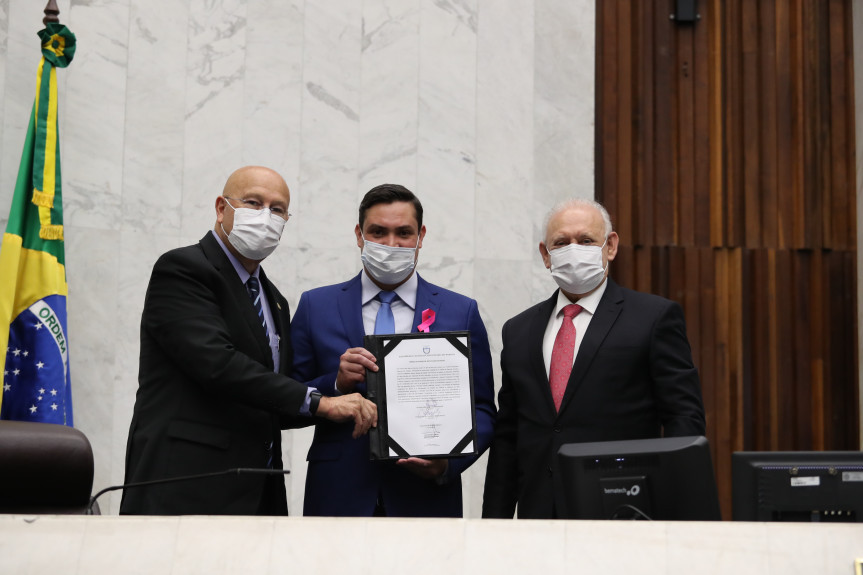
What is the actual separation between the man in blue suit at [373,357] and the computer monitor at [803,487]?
97 cm

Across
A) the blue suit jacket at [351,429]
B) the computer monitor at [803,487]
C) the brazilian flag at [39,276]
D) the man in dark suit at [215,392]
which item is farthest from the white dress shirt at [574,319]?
the brazilian flag at [39,276]

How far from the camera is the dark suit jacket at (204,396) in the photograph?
300 cm

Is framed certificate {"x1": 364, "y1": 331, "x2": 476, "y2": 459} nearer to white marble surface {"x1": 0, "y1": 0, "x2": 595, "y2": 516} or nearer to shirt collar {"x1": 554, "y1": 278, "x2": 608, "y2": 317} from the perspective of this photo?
shirt collar {"x1": 554, "y1": 278, "x2": 608, "y2": 317}

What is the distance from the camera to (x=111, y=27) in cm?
522

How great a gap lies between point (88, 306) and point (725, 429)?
3.34 meters

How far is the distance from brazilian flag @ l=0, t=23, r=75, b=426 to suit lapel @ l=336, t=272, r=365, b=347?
170cm

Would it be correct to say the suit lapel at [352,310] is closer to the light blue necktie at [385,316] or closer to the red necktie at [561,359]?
the light blue necktie at [385,316]

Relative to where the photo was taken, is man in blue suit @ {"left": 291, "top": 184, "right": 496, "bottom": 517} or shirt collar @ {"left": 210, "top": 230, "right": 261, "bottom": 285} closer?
man in blue suit @ {"left": 291, "top": 184, "right": 496, "bottom": 517}

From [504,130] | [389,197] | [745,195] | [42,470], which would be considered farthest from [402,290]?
[745,195]

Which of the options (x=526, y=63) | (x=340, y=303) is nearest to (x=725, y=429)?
(x=526, y=63)

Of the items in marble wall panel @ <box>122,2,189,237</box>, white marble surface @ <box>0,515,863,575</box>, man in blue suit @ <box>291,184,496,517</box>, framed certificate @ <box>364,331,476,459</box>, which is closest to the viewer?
white marble surface @ <box>0,515,863,575</box>

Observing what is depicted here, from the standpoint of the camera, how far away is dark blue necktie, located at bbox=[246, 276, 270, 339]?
10.8 ft

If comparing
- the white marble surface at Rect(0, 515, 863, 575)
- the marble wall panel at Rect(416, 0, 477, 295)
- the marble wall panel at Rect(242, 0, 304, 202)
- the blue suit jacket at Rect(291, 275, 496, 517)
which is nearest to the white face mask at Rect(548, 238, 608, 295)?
the blue suit jacket at Rect(291, 275, 496, 517)

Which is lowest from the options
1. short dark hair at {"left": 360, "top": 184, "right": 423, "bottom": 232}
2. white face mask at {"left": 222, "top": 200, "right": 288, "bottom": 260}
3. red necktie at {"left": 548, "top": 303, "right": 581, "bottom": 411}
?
red necktie at {"left": 548, "top": 303, "right": 581, "bottom": 411}
